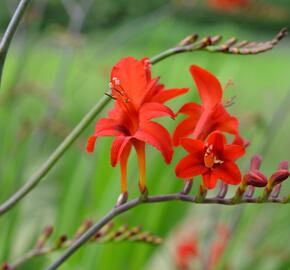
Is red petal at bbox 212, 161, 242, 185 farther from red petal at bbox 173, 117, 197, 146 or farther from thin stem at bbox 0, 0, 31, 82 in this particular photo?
thin stem at bbox 0, 0, 31, 82

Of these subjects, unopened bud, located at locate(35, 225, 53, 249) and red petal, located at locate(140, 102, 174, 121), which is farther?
unopened bud, located at locate(35, 225, 53, 249)

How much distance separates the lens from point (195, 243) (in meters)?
2.21

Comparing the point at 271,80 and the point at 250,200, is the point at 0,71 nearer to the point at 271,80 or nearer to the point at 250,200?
the point at 250,200

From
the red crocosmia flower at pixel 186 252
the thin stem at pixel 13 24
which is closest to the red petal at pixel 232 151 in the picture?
the thin stem at pixel 13 24

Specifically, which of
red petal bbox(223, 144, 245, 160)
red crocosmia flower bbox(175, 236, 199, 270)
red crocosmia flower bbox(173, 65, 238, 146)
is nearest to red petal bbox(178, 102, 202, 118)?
red crocosmia flower bbox(173, 65, 238, 146)

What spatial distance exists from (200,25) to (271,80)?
126 cm

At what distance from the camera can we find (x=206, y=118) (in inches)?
28.6

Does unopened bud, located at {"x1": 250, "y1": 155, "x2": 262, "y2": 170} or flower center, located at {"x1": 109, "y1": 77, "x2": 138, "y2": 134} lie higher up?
flower center, located at {"x1": 109, "y1": 77, "x2": 138, "y2": 134}

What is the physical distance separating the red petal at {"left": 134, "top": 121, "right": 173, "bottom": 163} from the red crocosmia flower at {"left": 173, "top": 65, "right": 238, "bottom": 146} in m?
0.07

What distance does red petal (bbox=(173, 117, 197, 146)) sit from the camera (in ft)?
2.37

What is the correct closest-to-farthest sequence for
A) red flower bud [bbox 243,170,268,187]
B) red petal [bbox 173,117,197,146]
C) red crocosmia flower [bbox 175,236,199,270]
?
red flower bud [bbox 243,170,268,187] < red petal [bbox 173,117,197,146] < red crocosmia flower [bbox 175,236,199,270]

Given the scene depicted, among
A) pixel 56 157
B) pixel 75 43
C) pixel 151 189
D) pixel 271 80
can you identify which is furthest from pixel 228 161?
pixel 271 80

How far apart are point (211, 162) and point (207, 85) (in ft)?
0.32

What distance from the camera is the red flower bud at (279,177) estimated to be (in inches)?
24.6
